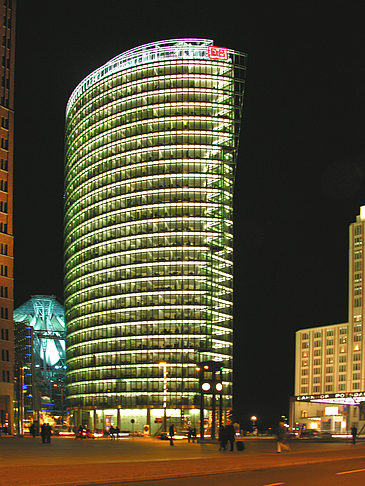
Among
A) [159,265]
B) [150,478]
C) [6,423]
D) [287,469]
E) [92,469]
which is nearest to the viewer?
[150,478]

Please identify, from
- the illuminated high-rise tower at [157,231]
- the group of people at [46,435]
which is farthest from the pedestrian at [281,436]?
the illuminated high-rise tower at [157,231]

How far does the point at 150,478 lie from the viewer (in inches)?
1040

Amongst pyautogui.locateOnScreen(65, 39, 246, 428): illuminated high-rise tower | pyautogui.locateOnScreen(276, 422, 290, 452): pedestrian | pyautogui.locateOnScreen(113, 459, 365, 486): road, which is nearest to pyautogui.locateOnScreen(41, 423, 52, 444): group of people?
pyautogui.locateOnScreen(276, 422, 290, 452): pedestrian

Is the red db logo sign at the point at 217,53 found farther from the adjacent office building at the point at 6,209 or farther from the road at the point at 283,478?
the road at the point at 283,478

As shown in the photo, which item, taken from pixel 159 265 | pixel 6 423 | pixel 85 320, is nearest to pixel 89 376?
pixel 85 320

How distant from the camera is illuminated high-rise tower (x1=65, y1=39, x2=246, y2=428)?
6437 inches

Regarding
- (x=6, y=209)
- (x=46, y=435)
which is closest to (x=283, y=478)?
(x=46, y=435)

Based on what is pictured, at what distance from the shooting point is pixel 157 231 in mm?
167625

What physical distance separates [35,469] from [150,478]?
5.41m

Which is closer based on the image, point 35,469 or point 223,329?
point 35,469

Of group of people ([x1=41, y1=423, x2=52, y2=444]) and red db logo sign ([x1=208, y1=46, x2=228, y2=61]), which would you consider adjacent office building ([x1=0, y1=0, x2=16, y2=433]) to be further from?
group of people ([x1=41, y1=423, x2=52, y2=444])

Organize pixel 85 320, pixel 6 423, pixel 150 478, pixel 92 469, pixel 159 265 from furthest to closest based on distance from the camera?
pixel 85 320
pixel 159 265
pixel 6 423
pixel 92 469
pixel 150 478

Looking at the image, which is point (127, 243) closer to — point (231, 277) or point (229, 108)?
point (231, 277)

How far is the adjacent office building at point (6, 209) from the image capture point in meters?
Result: 119
